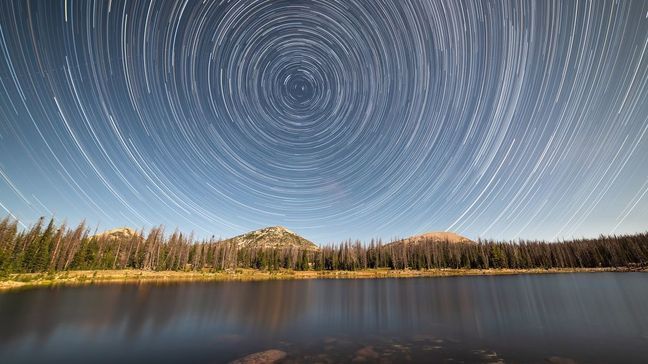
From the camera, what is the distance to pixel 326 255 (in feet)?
523

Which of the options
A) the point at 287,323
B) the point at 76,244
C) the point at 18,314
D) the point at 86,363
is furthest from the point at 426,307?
the point at 76,244

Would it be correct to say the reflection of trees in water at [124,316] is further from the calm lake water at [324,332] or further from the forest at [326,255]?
the forest at [326,255]

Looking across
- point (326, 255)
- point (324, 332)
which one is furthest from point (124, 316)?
point (326, 255)

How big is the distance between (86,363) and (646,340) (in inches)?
1459

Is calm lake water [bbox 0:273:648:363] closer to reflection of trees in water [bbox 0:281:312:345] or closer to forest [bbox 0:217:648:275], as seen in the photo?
reflection of trees in water [bbox 0:281:312:345]

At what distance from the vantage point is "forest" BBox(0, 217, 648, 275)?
322 feet

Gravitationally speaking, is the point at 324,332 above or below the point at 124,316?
below

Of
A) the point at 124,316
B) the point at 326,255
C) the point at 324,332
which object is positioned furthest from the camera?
the point at 326,255

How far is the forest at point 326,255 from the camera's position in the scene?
9814 cm

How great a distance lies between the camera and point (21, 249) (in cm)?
7462

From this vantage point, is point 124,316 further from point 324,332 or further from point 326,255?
point 326,255

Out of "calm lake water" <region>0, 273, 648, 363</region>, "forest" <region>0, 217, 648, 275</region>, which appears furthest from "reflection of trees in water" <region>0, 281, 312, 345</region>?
"forest" <region>0, 217, 648, 275</region>

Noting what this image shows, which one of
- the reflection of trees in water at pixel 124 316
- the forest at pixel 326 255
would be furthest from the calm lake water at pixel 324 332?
the forest at pixel 326 255

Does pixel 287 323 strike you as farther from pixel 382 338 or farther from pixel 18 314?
pixel 18 314
